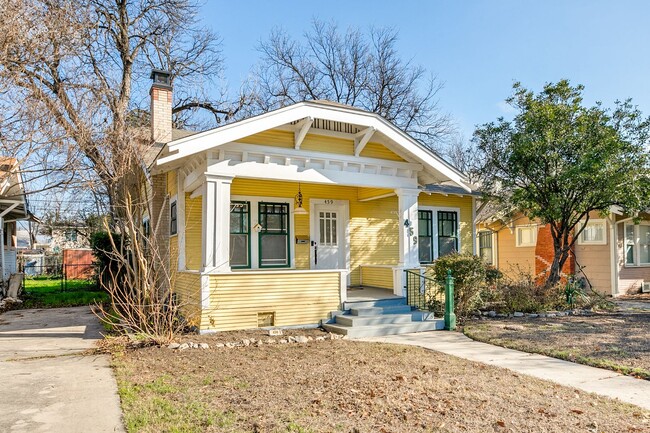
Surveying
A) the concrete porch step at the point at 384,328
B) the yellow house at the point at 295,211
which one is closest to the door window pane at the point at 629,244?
the yellow house at the point at 295,211

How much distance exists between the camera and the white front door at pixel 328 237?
39.9 ft

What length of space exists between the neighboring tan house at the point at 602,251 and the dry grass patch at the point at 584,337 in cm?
502

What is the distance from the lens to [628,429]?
13.6ft

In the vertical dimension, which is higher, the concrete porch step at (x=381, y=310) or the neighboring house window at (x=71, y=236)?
the neighboring house window at (x=71, y=236)

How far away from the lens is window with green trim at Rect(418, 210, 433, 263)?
44.4 ft

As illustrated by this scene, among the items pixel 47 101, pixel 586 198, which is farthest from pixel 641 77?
pixel 47 101

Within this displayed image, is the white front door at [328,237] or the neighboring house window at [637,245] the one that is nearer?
the white front door at [328,237]

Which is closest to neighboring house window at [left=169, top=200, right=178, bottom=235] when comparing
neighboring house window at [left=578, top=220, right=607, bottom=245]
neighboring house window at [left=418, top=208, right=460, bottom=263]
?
neighboring house window at [left=418, top=208, right=460, bottom=263]

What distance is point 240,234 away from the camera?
1103 cm

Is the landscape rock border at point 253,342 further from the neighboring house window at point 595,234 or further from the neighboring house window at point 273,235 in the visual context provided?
the neighboring house window at point 595,234

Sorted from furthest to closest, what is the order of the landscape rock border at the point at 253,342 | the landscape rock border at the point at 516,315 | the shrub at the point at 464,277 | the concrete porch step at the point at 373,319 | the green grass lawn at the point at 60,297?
the green grass lawn at the point at 60,297 → the landscape rock border at the point at 516,315 → the shrub at the point at 464,277 → the concrete porch step at the point at 373,319 → the landscape rock border at the point at 253,342

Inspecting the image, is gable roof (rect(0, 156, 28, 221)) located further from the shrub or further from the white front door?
the shrub

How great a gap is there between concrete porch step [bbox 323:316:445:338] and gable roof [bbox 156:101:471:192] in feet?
11.4

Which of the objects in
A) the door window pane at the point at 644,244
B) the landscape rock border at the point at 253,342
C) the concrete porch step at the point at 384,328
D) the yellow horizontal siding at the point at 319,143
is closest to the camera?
the landscape rock border at the point at 253,342
